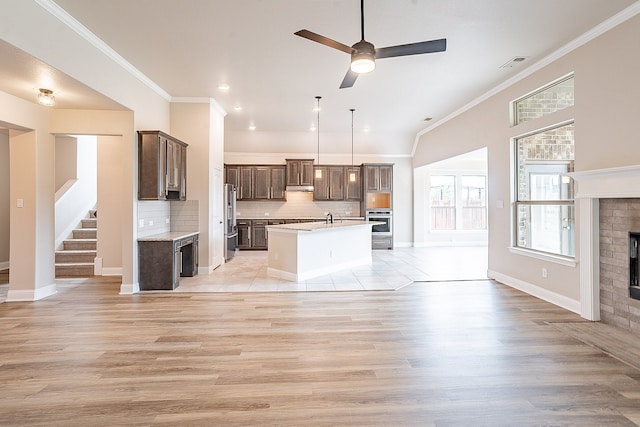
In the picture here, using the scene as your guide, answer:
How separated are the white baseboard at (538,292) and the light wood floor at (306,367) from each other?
0.47 ft

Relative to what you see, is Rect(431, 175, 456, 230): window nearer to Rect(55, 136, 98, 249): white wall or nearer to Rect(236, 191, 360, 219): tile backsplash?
Rect(236, 191, 360, 219): tile backsplash

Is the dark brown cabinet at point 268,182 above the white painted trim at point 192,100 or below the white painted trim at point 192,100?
below

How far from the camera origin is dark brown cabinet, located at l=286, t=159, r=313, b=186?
400 inches

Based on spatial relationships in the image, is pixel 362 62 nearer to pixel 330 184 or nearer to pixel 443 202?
pixel 330 184

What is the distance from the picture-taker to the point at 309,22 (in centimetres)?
381

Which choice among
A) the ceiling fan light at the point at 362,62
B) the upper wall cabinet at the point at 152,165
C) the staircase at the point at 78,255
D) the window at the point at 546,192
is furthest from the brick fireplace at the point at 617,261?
the staircase at the point at 78,255

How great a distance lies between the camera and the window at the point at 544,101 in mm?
4508

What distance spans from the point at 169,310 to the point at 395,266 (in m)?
4.61

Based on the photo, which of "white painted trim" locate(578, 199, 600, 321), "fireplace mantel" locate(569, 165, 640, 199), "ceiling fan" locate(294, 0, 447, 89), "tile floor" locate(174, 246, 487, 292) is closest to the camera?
"ceiling fan" locate(294, 0, 447, 89)

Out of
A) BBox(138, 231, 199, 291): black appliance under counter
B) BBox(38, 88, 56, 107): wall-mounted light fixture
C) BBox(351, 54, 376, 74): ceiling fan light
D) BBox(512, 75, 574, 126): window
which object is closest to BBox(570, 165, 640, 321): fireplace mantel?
BBox(512, 75, 574, 126): window

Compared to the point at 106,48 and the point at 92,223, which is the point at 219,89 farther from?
the point at 92,223

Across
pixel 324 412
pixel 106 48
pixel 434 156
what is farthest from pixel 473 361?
pixel 434 156

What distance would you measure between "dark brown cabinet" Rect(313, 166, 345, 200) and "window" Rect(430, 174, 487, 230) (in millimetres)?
3025

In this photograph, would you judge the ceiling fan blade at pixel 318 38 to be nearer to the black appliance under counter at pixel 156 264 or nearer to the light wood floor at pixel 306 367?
the light wood floor at pixel 306 367
